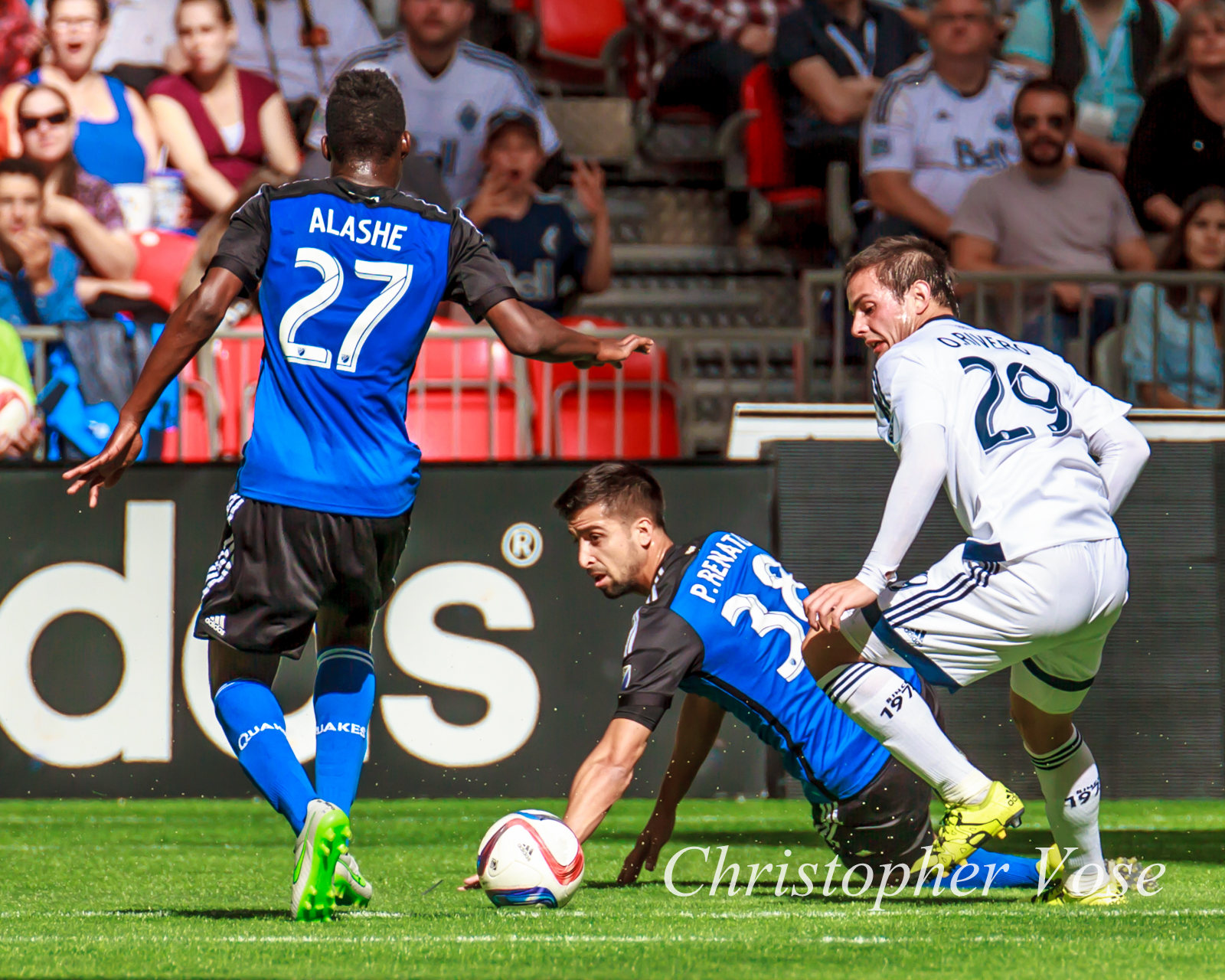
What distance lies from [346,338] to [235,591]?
0.66 m

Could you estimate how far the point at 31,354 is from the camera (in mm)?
7938

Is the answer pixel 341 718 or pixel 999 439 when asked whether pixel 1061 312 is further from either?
pixel 341 718

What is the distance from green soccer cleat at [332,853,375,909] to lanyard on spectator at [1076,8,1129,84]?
8619 millimetres

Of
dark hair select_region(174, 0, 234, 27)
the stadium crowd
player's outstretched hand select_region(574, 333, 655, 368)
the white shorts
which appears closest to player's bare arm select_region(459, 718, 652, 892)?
the white shorts

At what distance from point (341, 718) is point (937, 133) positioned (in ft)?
22.0

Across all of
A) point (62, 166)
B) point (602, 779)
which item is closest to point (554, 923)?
point (602, 779)

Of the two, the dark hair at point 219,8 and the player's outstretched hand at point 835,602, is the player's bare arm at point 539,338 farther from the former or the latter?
the dark hair at point 219,8

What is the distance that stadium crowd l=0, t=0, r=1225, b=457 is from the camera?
29.7 ft

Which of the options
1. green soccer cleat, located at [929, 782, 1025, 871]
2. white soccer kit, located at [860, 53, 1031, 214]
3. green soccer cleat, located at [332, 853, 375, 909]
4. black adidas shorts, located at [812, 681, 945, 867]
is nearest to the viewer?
green soccer cleat, located at [332, 853, 375, 909]

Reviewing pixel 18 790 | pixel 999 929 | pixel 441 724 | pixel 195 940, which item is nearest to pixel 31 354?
pixel 18 790

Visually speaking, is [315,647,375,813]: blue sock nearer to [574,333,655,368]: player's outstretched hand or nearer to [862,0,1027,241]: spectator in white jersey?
[574,333,655,368]: player's outstretched hand

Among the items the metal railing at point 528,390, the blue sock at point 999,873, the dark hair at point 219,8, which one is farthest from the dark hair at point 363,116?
the dark hair at point 219,8

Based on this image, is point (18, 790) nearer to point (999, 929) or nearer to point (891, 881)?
point (891, 881)

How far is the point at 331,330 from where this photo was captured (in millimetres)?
4012
